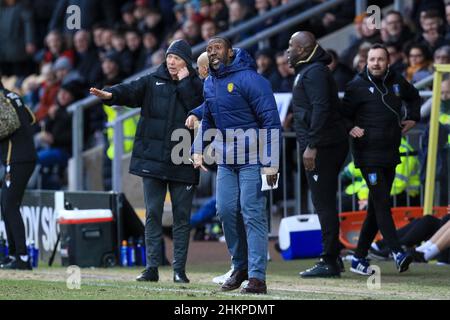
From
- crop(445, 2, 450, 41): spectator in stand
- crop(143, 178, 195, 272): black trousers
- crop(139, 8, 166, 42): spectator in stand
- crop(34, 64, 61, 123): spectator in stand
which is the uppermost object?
crop(139, 8, 166, 42): spectator in stand

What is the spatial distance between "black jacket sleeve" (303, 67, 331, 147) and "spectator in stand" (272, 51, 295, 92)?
15.3 ft

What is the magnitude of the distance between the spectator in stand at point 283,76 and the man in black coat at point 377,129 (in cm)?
423

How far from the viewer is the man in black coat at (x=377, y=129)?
40.7 feet

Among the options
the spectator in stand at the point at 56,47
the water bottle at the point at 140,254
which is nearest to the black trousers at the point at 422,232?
the water bottle at the point at 140,254

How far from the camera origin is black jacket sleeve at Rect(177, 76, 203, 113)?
38.7 ft

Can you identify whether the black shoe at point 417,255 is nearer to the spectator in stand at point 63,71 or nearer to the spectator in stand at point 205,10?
the spectator in stand at point 205,10

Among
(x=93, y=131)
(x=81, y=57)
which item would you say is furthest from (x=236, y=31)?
(x=81, y=57)

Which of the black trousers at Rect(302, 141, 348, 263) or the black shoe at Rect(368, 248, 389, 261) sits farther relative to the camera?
the black shoe at Rect(368, 248, 389, 261)

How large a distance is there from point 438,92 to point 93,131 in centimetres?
645

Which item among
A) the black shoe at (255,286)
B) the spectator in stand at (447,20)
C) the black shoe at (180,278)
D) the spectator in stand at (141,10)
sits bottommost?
the black shoe at (180,278)

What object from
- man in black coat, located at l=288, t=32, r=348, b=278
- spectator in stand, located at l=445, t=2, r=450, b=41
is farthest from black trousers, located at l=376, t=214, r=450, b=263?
spectator in stand, located at l=445, t=2, r=450, b=41

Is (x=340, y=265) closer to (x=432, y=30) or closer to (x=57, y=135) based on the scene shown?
(x=432, y=30)

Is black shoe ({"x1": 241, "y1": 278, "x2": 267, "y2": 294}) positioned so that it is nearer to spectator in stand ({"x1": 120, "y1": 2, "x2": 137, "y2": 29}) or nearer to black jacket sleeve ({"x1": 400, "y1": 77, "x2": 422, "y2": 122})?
black jacket sleeve ({"x1": 400, "y1": 77, "x2": 422, "y2": 122})

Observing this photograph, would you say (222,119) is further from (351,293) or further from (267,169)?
(351,293)
